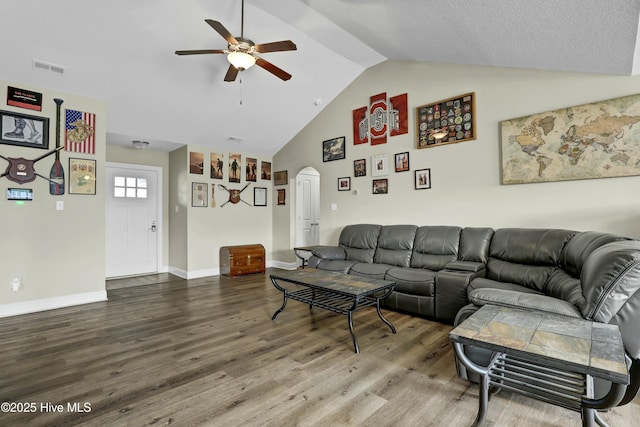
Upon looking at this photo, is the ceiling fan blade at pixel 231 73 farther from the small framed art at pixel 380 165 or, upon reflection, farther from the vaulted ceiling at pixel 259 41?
the small framed art at pixel 380 165

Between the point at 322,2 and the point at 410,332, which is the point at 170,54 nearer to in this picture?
the point at 322,2

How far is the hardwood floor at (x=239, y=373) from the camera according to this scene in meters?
1.77

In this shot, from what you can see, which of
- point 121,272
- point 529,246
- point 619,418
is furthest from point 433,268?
point 121,272

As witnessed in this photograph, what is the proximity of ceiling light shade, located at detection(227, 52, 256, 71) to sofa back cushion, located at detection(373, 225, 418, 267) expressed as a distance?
2.90 m

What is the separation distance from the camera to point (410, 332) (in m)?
3.04

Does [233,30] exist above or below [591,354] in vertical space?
above

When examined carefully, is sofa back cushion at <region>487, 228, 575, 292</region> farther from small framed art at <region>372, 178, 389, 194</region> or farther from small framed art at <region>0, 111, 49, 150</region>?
small framed art at <region>0, 111, 49, 150</region>

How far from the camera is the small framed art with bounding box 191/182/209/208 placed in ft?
19.2

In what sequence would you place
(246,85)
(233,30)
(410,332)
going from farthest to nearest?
(246,85) → (233,30) → (410,332)

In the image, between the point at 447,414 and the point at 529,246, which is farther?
the point at 529,246

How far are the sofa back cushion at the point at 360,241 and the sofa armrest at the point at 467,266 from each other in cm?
133

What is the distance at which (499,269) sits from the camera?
3256 mm

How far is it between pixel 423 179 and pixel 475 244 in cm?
127

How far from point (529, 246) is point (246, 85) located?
14.4 ft
